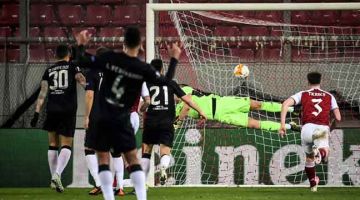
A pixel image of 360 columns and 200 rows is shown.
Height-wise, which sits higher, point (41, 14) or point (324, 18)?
point (41, 14)

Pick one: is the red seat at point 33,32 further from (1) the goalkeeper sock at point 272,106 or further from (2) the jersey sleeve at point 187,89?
(1) the goalkeeper sock at point 272,106

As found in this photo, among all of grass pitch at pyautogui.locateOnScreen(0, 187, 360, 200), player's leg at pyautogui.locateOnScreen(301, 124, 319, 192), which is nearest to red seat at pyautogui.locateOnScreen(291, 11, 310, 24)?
grass pitch at pyautogui.locateOnScreen(0, 187, 360, 200)

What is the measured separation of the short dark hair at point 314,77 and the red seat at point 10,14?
783 cm

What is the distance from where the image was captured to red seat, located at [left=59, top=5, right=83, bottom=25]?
62.1ft

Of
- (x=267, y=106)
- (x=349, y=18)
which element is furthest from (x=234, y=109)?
(x=349, y=18)

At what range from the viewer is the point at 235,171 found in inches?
591

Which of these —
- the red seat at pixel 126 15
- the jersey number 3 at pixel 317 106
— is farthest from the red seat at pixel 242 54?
the red seat at pixel 126 15

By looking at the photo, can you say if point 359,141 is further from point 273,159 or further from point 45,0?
point 45,0

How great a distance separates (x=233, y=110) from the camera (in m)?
15.4

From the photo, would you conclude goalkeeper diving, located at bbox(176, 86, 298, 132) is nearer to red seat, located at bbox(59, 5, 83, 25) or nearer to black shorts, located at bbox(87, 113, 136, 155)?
red seat, located at bbox(59, 5, 83, 25)

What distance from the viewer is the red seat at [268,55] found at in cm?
1611

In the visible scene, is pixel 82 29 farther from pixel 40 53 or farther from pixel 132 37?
pixel 132 37

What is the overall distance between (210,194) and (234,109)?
2.96 metres

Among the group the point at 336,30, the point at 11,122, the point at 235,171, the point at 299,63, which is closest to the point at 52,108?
the point at 11,122
